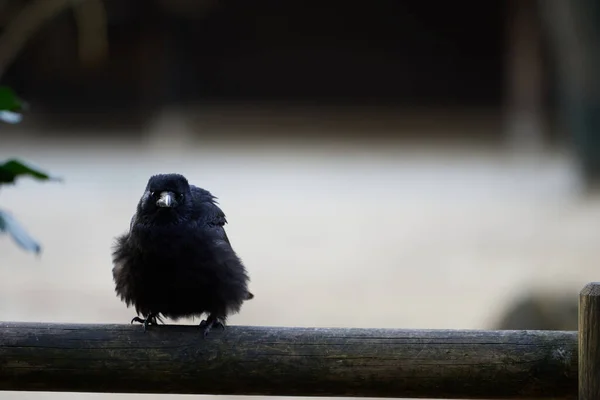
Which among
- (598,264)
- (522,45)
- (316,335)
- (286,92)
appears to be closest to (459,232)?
(598,264)

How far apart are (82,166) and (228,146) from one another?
1630 mm

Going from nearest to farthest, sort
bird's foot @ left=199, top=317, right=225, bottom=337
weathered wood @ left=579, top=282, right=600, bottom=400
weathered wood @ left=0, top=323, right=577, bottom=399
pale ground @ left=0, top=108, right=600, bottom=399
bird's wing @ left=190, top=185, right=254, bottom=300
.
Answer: weathered wood @ left=579, top=282, right=600, bottom=400, weathered wood @ left=0, top=323, right=577, bottom=399, bird's foot @ left=199, top=317, right=225, bottom=337, bird's wing @ left=190, top=185, right=254, bottom=300, pale ground @ left=0, top=108, right=600, bottom=399

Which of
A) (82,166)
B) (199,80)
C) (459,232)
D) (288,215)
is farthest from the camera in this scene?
(199,80)

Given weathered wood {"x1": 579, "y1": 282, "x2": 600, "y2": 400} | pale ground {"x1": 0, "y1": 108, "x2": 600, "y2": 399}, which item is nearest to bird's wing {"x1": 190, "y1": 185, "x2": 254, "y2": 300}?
weathered wood {"x1": 579, "y1": 282, "x2": 600, "y2": 400}

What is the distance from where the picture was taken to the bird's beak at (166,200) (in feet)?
9.78

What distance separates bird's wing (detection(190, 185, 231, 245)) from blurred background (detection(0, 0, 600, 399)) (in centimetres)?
240

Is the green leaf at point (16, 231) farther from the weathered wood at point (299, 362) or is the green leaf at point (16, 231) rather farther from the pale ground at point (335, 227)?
the pale ground at point (335, 227)

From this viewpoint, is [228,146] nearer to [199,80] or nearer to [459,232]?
[199,80]

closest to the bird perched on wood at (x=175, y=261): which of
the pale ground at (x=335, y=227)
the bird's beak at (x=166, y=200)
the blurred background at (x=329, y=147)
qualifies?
the bird's beak at (x=166, y=200)

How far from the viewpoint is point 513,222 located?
30.8 feet

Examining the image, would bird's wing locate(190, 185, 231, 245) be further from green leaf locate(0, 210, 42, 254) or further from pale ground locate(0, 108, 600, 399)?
pale ground locate(0, 108, 600, 399)

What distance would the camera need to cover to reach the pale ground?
7277mm

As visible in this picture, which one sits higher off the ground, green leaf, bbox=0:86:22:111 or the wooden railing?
green leaf, bbox=0:86:22:111

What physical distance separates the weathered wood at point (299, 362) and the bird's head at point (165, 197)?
62cm
